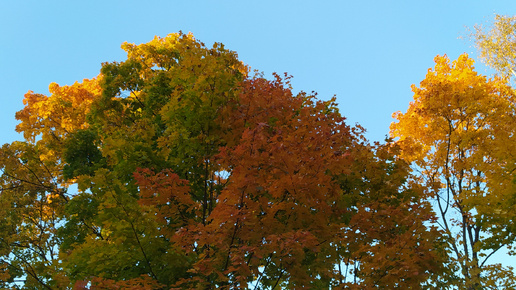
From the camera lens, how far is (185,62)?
30.3ft

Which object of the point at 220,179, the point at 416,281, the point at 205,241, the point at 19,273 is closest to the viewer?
the point at 205,241

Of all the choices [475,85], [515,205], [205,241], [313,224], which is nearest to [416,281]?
[313,224]

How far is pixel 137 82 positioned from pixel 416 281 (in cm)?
1083

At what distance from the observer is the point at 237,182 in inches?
263

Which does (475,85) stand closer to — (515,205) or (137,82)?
(515,205)

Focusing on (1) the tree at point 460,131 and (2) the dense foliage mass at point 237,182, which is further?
(1) the tree at point 460,131

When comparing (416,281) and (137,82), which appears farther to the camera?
(137,82)

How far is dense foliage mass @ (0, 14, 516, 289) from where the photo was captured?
720 cm

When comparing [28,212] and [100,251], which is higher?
[28,212]

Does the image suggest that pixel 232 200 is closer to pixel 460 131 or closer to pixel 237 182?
pixel 237 182

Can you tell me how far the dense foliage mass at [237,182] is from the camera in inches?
283

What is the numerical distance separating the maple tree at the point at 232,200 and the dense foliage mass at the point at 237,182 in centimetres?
4

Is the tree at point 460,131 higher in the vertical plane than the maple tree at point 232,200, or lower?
higher

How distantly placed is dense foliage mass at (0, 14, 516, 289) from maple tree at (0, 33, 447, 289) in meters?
0.04
